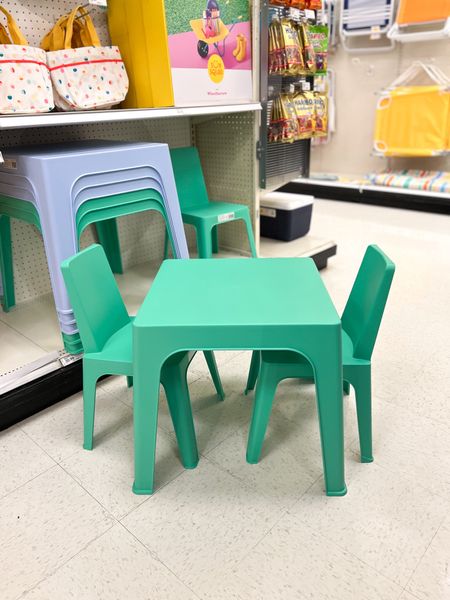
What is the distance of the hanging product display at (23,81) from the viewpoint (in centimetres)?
162

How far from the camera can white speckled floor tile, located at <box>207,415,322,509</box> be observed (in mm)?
1447

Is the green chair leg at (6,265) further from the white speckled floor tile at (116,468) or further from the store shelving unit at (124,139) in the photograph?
the white speckled floor tile at (116,468)

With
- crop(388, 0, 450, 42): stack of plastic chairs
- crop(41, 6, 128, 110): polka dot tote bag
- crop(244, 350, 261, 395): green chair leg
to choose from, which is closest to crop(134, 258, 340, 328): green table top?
crop(244, 350, 261, 395): green chair leg

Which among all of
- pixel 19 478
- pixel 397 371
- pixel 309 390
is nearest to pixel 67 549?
pixel 19 478

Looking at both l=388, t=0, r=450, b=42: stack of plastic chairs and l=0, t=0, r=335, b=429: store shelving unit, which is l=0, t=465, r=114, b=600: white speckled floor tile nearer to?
l=0, t=0, r=335, b=429: store shelving unit

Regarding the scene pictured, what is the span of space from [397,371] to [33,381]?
1526 mm

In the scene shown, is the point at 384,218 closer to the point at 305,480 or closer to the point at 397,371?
the point at 397,371

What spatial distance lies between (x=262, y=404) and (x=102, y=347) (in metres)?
0.57

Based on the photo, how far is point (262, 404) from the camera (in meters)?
1.44

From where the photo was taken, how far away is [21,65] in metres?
1.64

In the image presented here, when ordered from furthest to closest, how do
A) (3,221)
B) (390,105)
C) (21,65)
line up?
(390,105)
(3,221)
(21,65)

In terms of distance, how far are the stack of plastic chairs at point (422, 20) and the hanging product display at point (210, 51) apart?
8.89ft

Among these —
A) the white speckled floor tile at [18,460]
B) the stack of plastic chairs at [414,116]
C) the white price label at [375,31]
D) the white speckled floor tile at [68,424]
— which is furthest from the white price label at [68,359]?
the white price label at [375,31]

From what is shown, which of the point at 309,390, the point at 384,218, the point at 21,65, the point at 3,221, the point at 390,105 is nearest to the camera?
the point at 21,65
